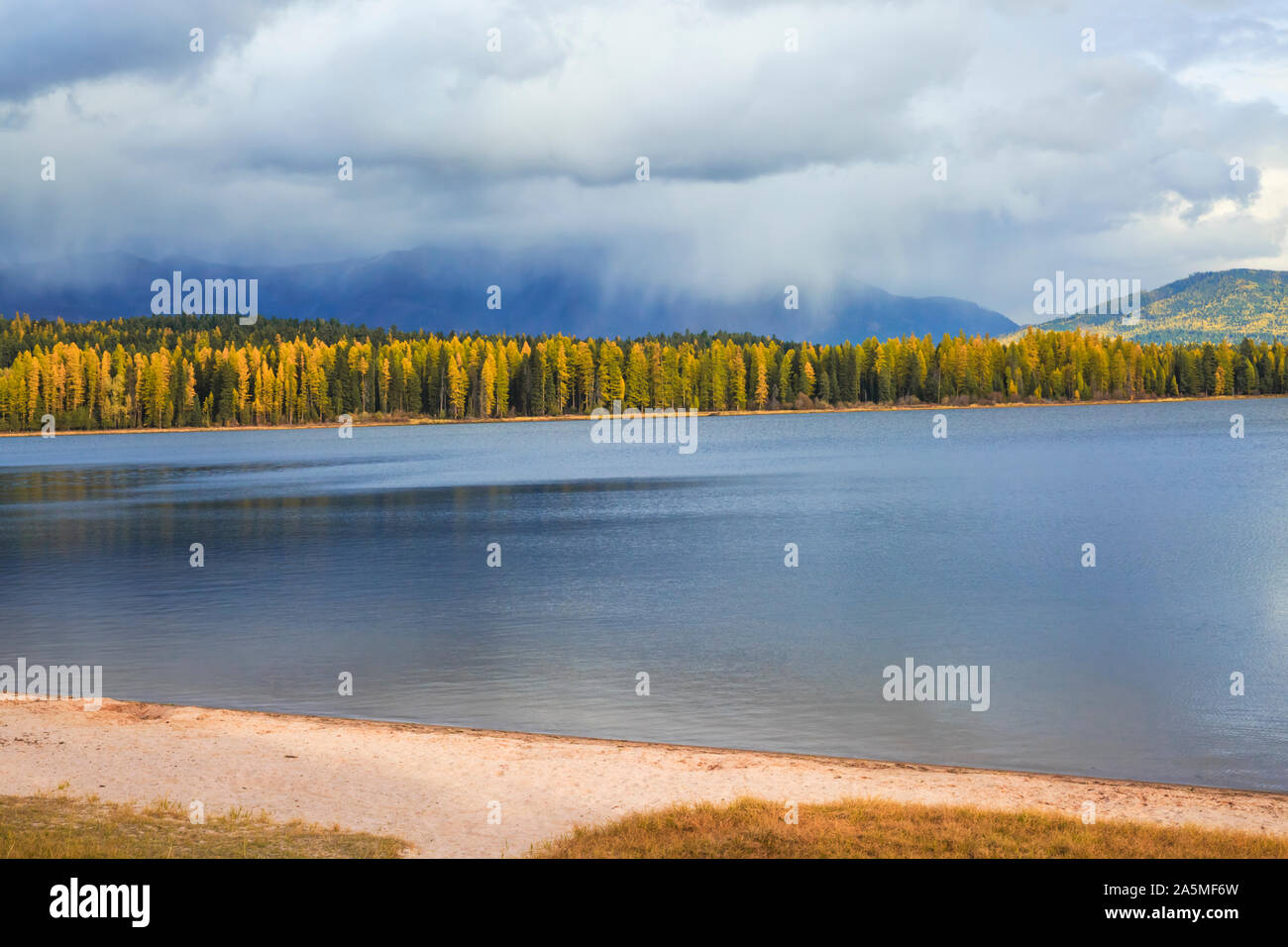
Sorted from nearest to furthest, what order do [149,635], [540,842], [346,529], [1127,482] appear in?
1. [540,842]
2. [149,635]
3. [346,529]
4. [1127,482]

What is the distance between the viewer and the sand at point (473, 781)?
13562 millimetres

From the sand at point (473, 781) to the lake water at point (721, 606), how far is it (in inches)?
76.1

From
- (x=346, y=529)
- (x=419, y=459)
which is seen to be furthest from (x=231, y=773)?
(x=419, y=459)

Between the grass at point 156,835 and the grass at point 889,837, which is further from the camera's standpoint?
the grass at point 156,835

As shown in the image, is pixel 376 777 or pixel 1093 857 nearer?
pixel 1093 857

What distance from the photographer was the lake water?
20172mm

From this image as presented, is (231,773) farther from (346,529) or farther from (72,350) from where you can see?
(72,350)

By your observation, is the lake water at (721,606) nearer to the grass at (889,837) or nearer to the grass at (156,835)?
the grass at (889,837)

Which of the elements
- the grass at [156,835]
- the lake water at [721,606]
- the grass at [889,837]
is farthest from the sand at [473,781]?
the lake water at [721,606]

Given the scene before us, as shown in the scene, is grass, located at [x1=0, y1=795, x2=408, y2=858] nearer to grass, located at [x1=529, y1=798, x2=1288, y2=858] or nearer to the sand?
the sand

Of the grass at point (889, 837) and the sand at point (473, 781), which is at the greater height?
the grass at point (889, 837)

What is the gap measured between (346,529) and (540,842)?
42.2 meters

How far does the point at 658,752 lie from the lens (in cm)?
1711

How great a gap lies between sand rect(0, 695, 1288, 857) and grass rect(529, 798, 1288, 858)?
932 millimetres
